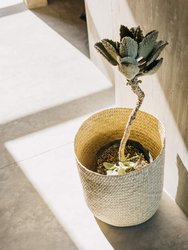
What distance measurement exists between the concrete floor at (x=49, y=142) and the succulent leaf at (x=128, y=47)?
32.4 inches

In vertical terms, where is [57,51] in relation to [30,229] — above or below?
above

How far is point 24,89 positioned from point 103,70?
53 cm

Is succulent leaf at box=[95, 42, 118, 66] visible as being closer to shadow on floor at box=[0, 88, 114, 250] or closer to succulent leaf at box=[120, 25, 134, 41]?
succulent leaf at box=[120, 25, 134, 41]

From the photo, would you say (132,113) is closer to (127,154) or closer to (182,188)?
(127,154)

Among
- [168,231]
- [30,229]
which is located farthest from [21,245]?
[168,231]

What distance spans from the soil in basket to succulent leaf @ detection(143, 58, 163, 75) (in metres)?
0.49

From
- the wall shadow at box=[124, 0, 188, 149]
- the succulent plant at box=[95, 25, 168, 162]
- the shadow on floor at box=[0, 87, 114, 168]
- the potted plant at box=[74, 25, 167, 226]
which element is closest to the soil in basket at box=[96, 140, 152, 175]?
the potted plant at box=[74, 25, 167, 226]

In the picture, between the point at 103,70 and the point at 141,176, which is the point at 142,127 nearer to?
the point at 141,176

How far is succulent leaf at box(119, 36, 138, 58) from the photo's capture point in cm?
124

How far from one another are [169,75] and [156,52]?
0.27 m

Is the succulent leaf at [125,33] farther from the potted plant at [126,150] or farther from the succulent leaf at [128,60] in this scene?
the succulent leaf at [128,60]

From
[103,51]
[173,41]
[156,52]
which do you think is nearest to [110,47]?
[103,51]

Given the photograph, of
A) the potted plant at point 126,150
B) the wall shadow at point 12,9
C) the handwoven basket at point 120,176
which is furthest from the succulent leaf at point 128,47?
the wall shadow at point 12,9

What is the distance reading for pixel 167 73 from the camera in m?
1.52
